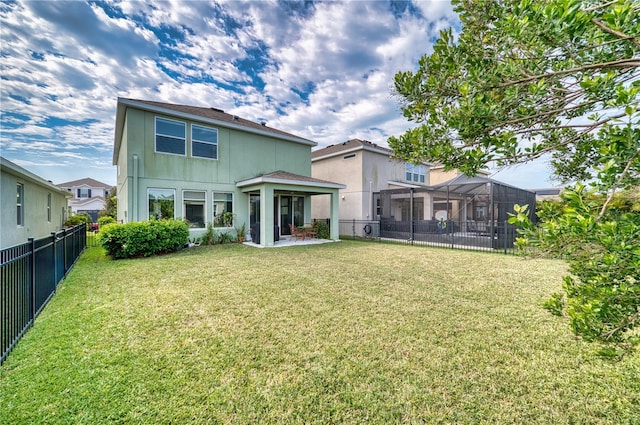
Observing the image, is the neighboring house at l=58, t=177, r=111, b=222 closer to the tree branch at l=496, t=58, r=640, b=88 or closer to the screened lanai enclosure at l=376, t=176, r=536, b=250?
the screened lanai enclosure at l=376, t=176, r=536, b=250

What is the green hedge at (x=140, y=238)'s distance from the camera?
894cm

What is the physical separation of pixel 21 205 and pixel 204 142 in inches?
311

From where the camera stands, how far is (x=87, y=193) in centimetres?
4312

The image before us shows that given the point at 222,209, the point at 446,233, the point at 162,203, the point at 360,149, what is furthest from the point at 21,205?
the point at 446,233

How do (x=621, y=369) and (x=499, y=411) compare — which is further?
(x=621, y=369)

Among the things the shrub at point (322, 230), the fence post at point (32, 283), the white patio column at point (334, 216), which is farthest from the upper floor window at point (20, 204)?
the white patio column at point (334, 216)

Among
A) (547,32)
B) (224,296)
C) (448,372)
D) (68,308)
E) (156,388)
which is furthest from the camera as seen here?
(224,296)

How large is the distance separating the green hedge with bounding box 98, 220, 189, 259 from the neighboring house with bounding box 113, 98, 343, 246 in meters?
1.90

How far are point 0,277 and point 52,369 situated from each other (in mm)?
1374

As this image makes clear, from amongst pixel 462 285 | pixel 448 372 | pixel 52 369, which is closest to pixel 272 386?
pixel 448 372

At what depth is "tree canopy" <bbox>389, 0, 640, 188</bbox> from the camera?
1458mm

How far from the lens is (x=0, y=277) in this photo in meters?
3.17

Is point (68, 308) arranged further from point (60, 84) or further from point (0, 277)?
point (60, 84)

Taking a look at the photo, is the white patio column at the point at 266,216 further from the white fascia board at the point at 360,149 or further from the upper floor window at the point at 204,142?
the white fascia board at the point at 360,149
